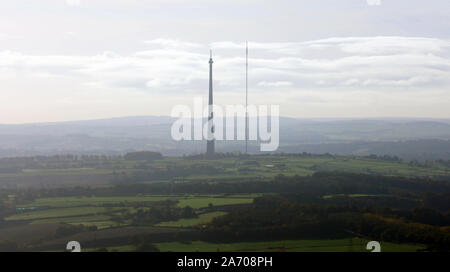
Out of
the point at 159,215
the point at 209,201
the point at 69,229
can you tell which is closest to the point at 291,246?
the point at 159,215

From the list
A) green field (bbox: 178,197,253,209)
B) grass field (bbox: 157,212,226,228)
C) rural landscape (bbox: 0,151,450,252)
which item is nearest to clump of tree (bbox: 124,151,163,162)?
rural landscape (bbox: 0,151,450,252)

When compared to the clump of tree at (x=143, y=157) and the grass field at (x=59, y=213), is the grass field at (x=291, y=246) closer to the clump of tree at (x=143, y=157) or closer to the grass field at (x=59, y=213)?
the grass field at (x=59, y=213)

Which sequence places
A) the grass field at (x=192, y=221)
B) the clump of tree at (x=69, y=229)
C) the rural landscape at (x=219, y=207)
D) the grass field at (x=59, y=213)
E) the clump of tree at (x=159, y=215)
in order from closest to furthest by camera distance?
1. the rural landscape at (x=219, y=207)
2. the clump of tree at (x=69, y=229)
3. the grass field at (x=192, y=221)
4. the clump of tree at (x=159, y=215)
5. the grass field at (x=59, y=213)

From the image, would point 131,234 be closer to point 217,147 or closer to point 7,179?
point 7,179

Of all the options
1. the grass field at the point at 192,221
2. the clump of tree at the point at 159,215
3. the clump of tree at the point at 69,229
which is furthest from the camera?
the clump of tree at the point at 159,215

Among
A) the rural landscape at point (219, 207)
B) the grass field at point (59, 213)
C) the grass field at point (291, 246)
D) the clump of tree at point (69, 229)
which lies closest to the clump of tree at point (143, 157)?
the rural landscape at point (219, 207)

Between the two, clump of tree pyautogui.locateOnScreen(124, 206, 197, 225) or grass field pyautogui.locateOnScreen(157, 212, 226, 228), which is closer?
grass field pyautogui.locateOnScreen(157, 212, 226, 228)

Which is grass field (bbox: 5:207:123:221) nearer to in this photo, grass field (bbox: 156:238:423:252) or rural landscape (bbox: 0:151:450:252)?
rural landscape (bbox: 0:151:450:252)
